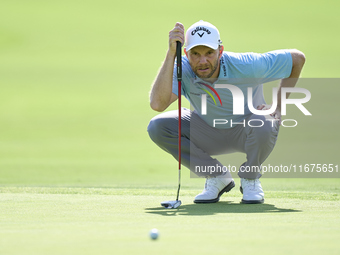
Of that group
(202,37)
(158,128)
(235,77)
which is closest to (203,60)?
(202,37)

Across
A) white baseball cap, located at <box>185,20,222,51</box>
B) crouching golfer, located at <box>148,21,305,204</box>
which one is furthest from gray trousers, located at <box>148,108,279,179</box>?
white baseball cap, located at <box>185,20,222,51</box>

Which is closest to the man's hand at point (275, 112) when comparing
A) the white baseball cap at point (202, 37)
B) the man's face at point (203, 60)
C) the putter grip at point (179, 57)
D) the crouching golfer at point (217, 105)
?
the crouching golfer at point (217, 105)

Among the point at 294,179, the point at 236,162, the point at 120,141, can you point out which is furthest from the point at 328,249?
the point at 120,141

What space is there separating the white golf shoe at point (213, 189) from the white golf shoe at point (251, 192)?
0.49ft

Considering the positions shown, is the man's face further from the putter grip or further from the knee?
the knee

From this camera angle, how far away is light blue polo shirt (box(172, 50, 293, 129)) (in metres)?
3.45

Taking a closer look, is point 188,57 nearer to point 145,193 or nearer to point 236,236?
point 145,193

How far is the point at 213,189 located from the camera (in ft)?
11.2

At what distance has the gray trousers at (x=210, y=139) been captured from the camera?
337cm

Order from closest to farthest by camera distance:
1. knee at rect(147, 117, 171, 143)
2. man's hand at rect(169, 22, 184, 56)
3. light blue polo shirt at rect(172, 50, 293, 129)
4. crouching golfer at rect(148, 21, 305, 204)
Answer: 1. man's hand at rect(169, 22, 184, 56)
2. crouching golfer at rect(148, 21, 305, 204)
3. light blue polo shirt at rect(172, 50, 293, 129)
4. knee at rect(147, 117, 171, 143)

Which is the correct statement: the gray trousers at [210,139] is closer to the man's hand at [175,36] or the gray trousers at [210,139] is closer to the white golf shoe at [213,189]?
the white golf shoe at [213,189]

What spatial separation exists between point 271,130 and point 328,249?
1700 millimetres

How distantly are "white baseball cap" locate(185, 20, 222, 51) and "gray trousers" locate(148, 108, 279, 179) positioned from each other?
520 millimetres

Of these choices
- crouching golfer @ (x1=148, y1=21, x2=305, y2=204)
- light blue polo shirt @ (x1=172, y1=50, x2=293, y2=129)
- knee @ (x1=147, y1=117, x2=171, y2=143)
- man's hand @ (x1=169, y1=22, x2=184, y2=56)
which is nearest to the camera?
man's hand @ (x1=169, y1=22, x2=184, y2=56)
